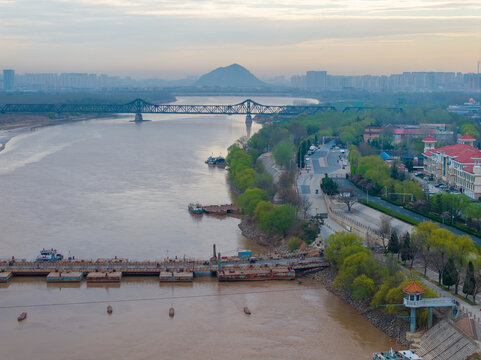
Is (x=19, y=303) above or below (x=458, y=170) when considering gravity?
below

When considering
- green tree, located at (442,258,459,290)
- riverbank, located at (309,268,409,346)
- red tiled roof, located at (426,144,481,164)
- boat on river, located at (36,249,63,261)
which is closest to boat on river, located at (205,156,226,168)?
red tiled roof, located at (426,144,481,164)

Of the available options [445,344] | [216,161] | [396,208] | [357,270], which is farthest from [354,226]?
[216,161]

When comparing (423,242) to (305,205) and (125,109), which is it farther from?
(125,109)

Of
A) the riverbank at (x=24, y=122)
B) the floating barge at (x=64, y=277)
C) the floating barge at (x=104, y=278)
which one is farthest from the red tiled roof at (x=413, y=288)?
the riverbank at (x=24, y=122)

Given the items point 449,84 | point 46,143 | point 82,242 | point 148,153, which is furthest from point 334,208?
point 449,84

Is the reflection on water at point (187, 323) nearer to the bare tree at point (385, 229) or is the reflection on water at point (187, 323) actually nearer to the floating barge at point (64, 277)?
the floating barge at point (64, 277)

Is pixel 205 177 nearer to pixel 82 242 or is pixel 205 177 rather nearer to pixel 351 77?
pixel 82 242

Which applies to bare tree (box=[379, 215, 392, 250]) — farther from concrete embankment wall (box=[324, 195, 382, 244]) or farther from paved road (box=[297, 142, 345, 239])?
paved road (box=[297, 142, 345, 239])
